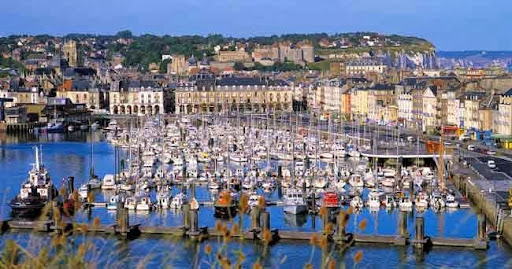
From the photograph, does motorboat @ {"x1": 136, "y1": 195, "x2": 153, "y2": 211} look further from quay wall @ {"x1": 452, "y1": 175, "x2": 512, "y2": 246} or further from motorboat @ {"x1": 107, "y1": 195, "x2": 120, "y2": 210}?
quay wall @ {"x1": 452, "y1": 175, "x2": 512, "y2": 246}

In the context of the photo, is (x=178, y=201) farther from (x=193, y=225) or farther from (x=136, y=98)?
(x=136, y=98)

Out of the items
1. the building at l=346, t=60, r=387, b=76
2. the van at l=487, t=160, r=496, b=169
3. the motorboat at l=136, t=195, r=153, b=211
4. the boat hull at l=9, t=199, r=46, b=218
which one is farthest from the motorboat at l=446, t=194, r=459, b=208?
the building at l=346, t=60, r=387, b=76

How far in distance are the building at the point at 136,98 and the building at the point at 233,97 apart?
144 cm


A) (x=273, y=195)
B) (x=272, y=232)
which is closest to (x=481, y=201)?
(x=273, y=195)

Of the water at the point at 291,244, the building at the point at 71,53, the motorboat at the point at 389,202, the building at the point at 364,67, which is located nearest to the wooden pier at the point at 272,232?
the water at the point at 291,244

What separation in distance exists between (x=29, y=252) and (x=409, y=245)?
45.6 ft

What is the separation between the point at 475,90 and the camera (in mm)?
45469

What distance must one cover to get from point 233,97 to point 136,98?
691 centimetres

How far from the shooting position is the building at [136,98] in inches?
2657

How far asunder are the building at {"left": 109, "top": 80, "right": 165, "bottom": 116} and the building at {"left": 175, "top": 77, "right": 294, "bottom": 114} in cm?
144

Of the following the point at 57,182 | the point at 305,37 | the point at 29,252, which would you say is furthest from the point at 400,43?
the point at 29,252

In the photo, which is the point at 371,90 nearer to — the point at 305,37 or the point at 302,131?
the point at 302,131

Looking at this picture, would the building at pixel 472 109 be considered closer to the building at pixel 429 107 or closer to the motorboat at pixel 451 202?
the building at pixel 429 107

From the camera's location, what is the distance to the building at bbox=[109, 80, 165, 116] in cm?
6750
